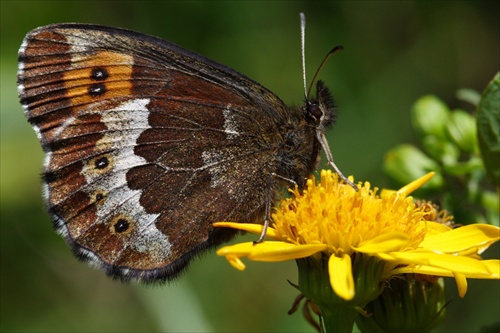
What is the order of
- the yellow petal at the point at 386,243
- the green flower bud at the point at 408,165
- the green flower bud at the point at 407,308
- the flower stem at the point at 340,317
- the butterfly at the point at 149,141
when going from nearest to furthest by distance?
1. the yellow petal at the point at 386,243
2. the flower stem at the point at 340,317
3. the green flower bud at the point at 407,308
4. the butterfly at the point at 149,141
5. the green flower bud at the point at 408,165

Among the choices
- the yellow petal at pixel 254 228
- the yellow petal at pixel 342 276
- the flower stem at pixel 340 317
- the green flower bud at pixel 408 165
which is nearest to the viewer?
the yellow petal at pixel 342 276

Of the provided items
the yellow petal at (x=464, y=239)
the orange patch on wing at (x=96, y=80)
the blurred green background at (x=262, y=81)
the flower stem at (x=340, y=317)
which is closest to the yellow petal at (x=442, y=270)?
the yellow petal at (x=464, y=239)

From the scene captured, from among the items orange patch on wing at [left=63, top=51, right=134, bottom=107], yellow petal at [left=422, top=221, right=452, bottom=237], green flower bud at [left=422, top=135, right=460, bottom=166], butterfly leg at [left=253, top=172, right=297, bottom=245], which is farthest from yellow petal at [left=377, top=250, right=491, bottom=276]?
orange patch on wing at [left=63, top=51, right=134, bottom=107]

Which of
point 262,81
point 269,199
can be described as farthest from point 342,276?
point 262,81

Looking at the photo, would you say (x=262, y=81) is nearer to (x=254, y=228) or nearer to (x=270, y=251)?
(x=254, y=228)

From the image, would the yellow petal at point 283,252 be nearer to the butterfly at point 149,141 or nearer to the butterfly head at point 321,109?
the butterfly at point 149,141

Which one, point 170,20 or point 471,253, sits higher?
point 471,253

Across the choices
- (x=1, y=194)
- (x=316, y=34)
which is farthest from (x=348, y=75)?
(x=1, y=194)

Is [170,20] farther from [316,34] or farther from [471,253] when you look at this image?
[471,253]
